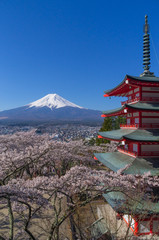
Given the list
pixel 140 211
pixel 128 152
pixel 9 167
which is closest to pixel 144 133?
pixel 128 152

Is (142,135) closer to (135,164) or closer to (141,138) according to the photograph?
(141,138)

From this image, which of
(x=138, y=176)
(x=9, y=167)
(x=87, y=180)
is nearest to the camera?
(x=87, y=180)

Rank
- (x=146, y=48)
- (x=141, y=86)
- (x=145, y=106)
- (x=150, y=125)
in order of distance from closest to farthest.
Answer: (x=145, y=106), (x=150, y=125), (x=141, y=86), (x=146, y=48)

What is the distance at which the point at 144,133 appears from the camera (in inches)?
369

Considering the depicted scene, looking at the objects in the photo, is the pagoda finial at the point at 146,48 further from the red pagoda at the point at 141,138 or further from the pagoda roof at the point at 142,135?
the pagoda roof at the point at 142,135

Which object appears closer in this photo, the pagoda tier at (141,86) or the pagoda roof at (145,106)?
the pagoda roof at (145,106)

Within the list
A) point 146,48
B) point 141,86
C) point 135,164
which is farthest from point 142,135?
point 146,48

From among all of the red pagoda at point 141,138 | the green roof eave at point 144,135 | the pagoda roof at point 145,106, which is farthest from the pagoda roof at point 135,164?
the pagoda roof at point 145,106

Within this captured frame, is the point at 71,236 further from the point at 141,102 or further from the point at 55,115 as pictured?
the point at 55,115

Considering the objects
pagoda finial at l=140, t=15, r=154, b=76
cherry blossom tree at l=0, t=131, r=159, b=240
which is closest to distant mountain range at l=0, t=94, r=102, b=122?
pagoda finial at l=140, t=15, r=154, b=76

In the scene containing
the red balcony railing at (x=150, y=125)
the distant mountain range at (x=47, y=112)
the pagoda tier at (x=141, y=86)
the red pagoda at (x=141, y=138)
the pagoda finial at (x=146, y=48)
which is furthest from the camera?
the distant mountain range at (x=47, y=112)

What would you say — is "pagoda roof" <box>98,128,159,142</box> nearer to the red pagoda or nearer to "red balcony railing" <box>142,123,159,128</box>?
the red pagoda

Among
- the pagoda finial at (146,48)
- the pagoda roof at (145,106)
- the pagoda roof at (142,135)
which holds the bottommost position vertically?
the pagoda roof at (142,135)

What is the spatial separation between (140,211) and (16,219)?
7.98m
